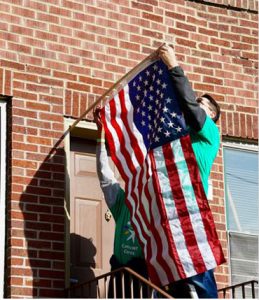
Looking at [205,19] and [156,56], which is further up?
[205,19]

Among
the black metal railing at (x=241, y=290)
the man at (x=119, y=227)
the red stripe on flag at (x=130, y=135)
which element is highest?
the red stripe on flag at (x=130, y=135)

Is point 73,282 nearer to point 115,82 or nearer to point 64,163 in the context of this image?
point 64,163

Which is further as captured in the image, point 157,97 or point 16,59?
point 16,59

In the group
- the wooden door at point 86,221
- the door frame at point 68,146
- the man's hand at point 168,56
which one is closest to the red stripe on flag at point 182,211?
the man's hand at point 168,56

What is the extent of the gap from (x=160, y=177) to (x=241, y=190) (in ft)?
6.67

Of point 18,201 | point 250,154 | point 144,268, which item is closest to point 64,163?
point 18,201

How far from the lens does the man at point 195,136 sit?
9219 millimetres

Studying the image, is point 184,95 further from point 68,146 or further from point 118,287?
point 118,287

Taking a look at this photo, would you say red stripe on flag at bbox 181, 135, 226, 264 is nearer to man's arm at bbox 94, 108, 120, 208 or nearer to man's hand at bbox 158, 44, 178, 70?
man's hand at bbox 158, 44, 178, 70

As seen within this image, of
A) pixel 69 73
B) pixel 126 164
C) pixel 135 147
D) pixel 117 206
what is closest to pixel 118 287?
pixel 117 206

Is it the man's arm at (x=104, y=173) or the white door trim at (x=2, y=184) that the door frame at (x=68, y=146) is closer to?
the man's arm at (x=104, y=173)

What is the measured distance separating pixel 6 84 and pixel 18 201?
1.07 m

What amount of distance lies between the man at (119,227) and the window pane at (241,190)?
1.53 m

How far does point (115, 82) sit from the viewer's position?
1082 centimetres
